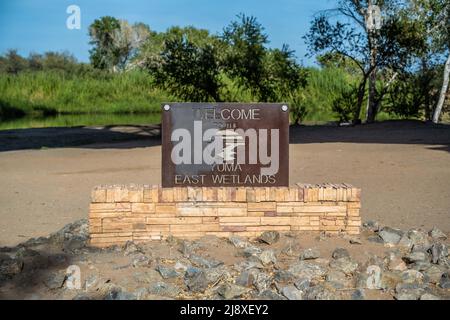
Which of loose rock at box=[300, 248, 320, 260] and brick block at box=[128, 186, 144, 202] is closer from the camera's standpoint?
loose rock at box=[300, 248, 320, 260]

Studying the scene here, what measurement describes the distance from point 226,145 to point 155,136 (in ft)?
48.1

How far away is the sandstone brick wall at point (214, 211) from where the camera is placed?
592 cm

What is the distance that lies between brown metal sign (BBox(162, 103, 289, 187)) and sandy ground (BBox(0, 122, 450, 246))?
6.27ft

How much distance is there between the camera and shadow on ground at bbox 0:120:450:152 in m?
16.3

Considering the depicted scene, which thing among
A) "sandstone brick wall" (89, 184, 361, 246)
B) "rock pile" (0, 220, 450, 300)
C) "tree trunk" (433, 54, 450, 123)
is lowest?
"rock pile" (0, 220, 450, 300)

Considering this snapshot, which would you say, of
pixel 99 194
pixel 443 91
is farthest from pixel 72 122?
pixel 99 194

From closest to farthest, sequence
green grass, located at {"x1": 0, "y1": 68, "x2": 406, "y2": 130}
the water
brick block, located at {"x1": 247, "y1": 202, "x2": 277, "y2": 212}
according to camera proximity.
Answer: brick block, located at {"x1": 247, "y1": 202, "x2": 277, "y2": 212} < the water < green grass, located at {"x1": 0, "y1": 68, "x2": 406, "y2": 130}

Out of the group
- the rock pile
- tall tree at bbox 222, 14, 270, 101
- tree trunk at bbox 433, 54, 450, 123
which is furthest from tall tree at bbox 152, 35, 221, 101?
the rock pile

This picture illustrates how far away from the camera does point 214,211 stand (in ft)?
19.8

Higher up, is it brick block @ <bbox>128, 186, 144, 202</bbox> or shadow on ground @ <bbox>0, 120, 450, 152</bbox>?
shadow on ground @ <bbox>0, 120, 450, 152</bbox>

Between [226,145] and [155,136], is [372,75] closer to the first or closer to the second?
[155,136]

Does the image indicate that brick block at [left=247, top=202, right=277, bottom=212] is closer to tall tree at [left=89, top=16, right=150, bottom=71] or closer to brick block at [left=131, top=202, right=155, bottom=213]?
brick block at [left=131, top=202, right=155, bottom=213]
